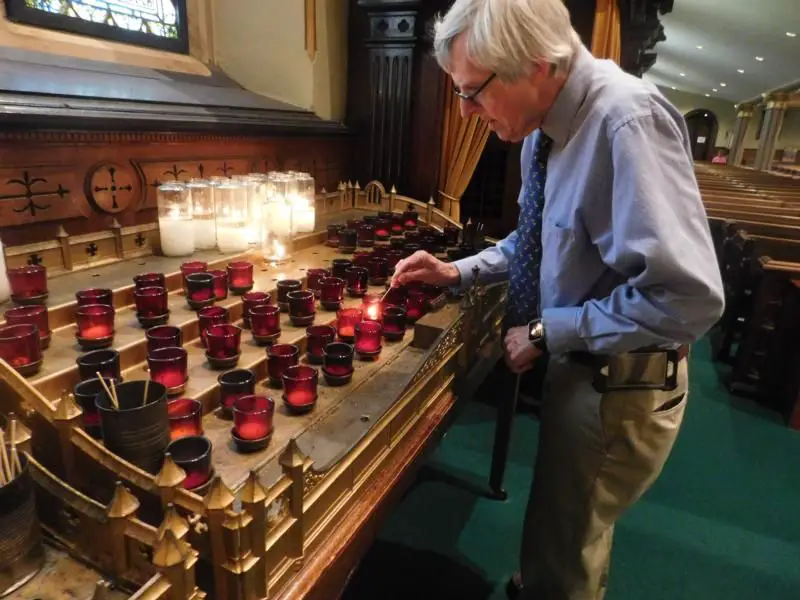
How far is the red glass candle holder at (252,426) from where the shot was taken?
83 cm

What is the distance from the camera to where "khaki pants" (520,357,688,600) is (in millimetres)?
1069

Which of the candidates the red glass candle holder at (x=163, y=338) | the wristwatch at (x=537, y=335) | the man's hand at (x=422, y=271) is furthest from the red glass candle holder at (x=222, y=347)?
the wristwatch at (x=537, y=335)

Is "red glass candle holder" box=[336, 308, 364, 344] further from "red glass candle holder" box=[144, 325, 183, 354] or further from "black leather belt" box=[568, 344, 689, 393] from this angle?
"black leather belt" box=[568, 344, 689, 393]

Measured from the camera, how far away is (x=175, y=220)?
1553mm

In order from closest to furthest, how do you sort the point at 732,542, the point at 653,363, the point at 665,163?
1. the point at 665,163
2. the point at 653,363
3. the point at 732,542

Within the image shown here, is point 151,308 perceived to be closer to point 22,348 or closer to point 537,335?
point 22,348

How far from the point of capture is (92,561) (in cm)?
64

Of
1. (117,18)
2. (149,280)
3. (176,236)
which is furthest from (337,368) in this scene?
(117,18)

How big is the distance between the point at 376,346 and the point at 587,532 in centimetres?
61

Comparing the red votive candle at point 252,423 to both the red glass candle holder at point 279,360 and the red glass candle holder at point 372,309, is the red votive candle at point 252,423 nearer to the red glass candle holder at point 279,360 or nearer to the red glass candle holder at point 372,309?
the red glass candle holder at point 279,360

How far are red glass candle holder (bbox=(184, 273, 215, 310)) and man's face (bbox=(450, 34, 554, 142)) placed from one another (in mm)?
700

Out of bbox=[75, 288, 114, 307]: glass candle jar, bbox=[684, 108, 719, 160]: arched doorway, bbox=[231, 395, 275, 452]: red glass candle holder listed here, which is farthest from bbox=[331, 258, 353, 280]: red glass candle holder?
bbox=[684, 108, 719, 160]: arched doorway

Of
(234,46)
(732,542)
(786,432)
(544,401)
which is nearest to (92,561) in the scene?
(544,401)

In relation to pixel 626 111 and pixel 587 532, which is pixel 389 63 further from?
pixel 587 532
